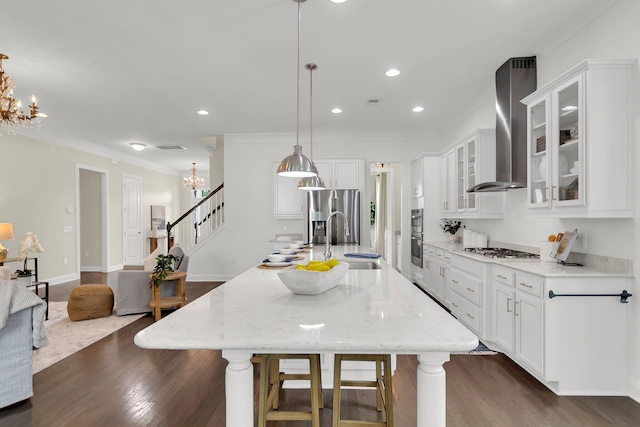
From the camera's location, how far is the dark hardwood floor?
220cm

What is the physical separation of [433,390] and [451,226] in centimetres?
471

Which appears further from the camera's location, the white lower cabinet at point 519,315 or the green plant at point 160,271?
the green plant at point 160,271

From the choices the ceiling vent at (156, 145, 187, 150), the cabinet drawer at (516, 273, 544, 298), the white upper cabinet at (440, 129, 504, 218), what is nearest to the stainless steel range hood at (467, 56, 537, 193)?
the white upper cabinet at (440, 129, 504, 218)

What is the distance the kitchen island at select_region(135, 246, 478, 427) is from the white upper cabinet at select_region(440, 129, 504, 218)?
315cm

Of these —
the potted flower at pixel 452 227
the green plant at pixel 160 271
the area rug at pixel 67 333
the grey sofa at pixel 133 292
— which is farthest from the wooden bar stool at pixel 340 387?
the potted flower at pixel 452 227

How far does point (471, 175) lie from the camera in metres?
4.48

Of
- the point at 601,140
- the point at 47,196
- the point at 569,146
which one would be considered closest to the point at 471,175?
the point at 569,146

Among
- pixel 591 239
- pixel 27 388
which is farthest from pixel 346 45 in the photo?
pixel 27 388

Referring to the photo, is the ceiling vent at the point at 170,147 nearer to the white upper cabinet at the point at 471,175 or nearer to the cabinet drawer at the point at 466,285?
the white upper cabinet at the point at 471,175

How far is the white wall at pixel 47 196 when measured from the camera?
18.7 feet

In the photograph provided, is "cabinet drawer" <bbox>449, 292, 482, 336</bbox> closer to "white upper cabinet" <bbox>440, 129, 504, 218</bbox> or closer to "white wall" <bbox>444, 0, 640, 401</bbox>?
"white wall" <bbox>444, 0, 640, 401</bbox>

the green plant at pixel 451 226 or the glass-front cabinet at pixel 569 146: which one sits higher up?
the glass-front cabinet at pixel 569 146

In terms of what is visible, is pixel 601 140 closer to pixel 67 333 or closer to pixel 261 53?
pixel 261 53

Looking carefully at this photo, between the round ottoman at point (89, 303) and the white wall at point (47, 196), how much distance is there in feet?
8.17
